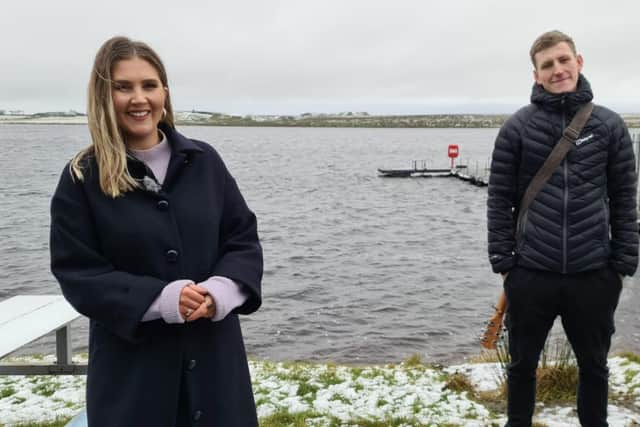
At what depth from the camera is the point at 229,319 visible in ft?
7.89

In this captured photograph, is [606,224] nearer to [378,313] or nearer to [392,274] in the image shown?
[378,313]

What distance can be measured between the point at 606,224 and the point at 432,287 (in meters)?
10.5

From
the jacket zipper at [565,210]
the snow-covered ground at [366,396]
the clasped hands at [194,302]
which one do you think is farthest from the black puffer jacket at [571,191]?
the clasped hands at [194,302]

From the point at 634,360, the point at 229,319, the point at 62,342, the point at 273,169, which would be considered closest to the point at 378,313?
the point at 634,360

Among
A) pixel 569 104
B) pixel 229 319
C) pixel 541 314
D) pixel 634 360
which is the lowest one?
pixel 634 360

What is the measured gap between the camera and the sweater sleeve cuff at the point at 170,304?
6.93 ft

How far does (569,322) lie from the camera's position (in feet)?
10.9

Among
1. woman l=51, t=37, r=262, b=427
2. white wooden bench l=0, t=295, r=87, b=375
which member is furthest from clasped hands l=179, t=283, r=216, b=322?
white wooden bench l=0, t=295, r=87, b=375

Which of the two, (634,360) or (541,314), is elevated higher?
(541,314)

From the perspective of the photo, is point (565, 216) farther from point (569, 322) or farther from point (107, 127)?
point (107, 127)

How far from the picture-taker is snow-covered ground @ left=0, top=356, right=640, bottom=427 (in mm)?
4418

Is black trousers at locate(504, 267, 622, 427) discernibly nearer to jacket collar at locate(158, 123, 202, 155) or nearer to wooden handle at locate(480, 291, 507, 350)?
wooden handle at locate(480, 291, 507, 350)

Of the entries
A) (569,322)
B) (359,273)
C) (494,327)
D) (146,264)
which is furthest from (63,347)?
(359,273)

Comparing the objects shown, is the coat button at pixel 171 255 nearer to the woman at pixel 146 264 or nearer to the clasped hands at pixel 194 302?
the woman at pixel 146 264
